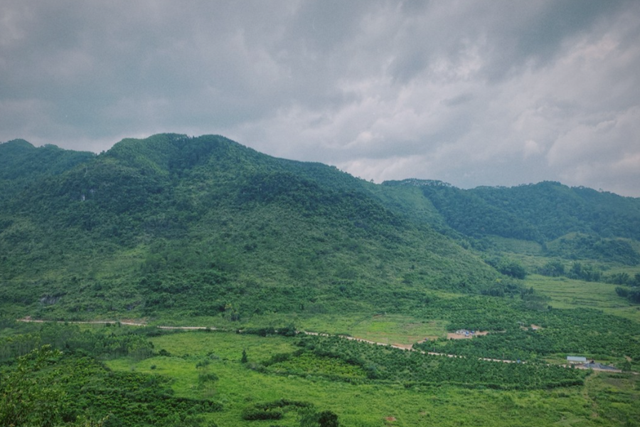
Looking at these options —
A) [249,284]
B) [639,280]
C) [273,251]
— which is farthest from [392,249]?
[639,280]

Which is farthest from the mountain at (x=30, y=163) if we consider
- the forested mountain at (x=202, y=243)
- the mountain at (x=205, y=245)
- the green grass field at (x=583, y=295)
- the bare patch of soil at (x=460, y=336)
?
the green grass field at (x=583, y=295)

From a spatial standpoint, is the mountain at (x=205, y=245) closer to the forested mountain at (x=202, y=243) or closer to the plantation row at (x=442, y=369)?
the forested mountain at (x=202, y=243)

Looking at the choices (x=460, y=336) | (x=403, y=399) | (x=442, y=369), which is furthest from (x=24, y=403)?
(x=460, y=336)

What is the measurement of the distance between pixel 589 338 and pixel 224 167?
117287 millimetres

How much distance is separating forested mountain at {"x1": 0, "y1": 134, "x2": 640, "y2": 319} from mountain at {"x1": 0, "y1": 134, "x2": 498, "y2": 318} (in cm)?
36

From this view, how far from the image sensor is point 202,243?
96250mm

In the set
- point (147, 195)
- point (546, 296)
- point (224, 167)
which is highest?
point (224, 167)

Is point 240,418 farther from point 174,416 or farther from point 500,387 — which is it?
point 500,387

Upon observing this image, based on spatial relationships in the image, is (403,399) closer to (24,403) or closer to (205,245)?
(24,403)

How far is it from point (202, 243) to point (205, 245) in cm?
171

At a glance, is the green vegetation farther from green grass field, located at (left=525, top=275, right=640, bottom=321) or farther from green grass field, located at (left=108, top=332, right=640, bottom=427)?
green grass field, located at (left=525, top=275, right=640, bottom=321)

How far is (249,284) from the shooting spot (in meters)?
79.2

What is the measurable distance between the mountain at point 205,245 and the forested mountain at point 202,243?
364 millimetres

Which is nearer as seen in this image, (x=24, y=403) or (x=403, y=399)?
(x=24, y=403)
